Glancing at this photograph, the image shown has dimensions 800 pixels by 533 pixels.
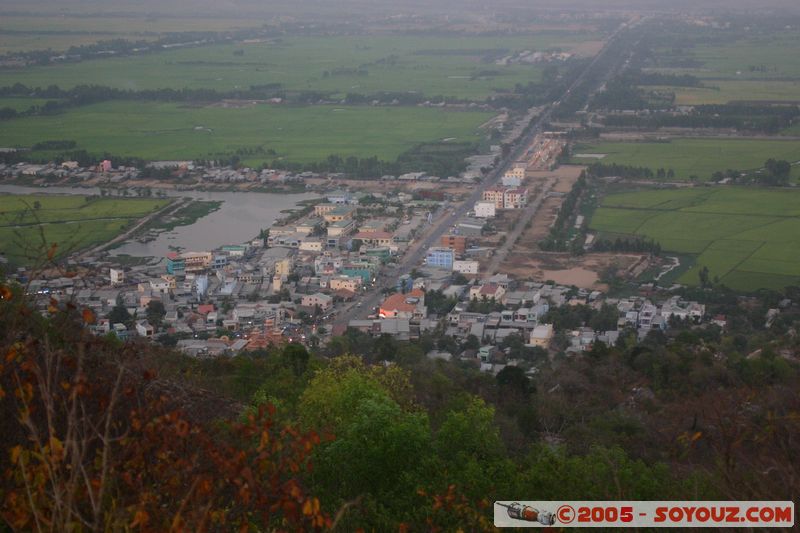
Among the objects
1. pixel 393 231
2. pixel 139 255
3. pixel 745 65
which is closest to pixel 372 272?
pixel 393 231

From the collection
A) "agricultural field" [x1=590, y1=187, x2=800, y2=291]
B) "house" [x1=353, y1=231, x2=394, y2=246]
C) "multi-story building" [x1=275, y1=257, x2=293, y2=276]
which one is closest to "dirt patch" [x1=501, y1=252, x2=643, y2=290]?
"agricultural field" [x1=590, y1=187, x2=800, y2=291]

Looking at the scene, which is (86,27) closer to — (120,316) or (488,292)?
(120,316)

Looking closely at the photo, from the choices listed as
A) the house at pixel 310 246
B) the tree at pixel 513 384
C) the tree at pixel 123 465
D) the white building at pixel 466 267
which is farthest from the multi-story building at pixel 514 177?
the tree at pixel 123 465

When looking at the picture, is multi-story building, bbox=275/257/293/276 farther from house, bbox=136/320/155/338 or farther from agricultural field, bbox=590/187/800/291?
agricultural field, bbox=590/187/800/291

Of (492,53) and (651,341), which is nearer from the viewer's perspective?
(651,341)

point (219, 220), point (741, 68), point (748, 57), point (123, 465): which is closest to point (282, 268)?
point (219, 220)

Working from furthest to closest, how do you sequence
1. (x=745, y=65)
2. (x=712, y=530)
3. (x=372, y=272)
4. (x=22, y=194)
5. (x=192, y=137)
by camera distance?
(x=745, y=65)
(x=192, y=137)
(x=22, y=194)
(x=372, y=272)
(x=712, y=530)

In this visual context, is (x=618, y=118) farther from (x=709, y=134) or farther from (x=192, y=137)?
(x=192, y=137)
